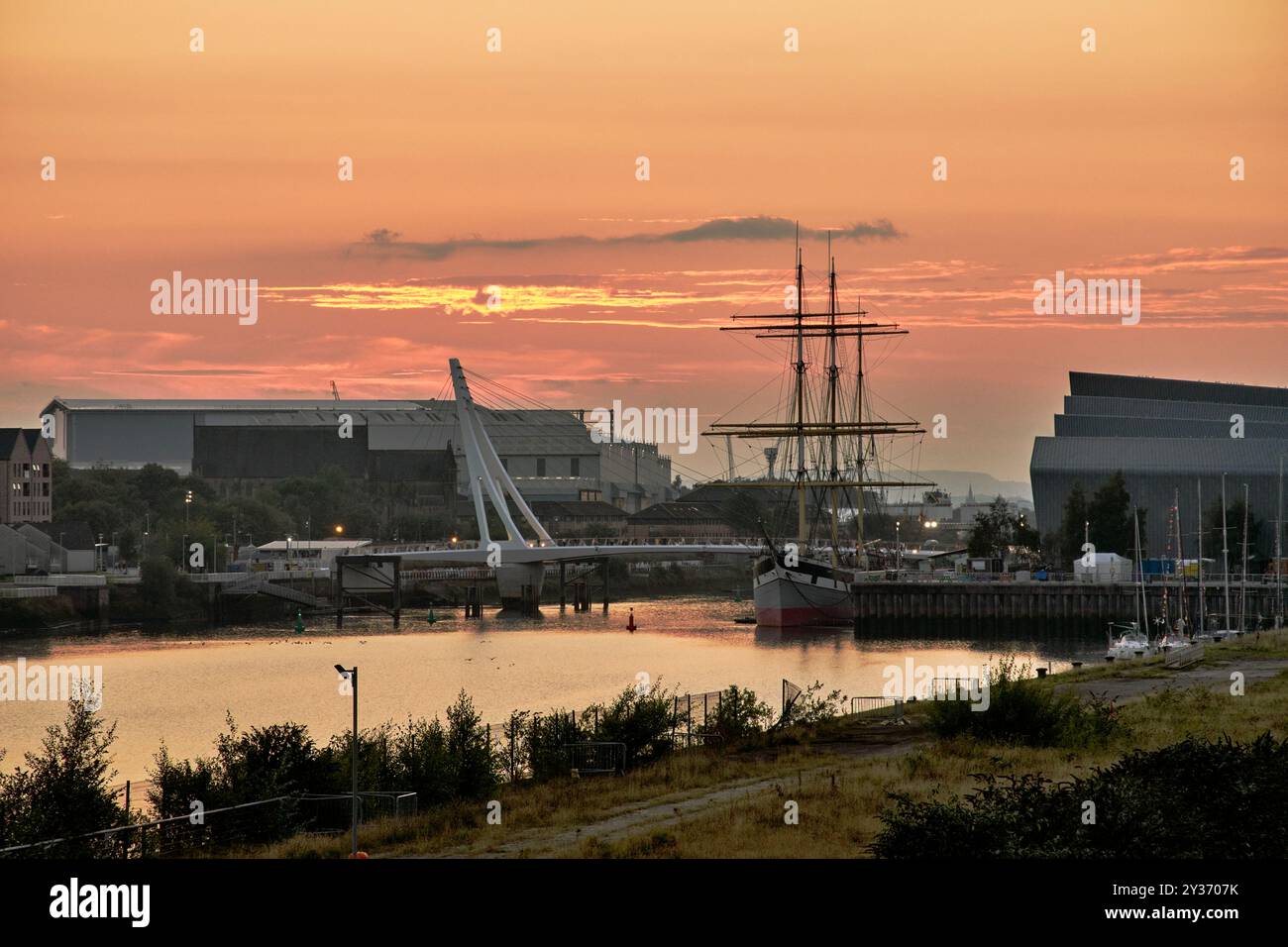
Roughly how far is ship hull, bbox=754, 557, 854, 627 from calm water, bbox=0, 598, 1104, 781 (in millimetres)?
3164

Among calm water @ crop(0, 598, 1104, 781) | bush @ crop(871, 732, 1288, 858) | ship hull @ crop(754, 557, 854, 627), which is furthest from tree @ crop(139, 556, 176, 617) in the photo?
bush @ crop(871, 732, 1288, 858)

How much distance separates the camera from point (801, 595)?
110000mm

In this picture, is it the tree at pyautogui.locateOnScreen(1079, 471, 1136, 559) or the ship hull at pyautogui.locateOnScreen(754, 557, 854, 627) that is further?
the tree at pyautogui.locateOnScreen(1079, 471, 1136, 559)

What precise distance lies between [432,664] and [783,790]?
50749 millimetres

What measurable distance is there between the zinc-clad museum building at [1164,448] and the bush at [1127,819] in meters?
111

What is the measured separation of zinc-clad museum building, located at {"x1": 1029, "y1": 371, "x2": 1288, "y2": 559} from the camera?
458ft

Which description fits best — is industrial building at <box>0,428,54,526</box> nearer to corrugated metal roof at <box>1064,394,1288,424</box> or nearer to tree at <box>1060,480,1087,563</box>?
tree at <box>1060,480,1087,563</box>

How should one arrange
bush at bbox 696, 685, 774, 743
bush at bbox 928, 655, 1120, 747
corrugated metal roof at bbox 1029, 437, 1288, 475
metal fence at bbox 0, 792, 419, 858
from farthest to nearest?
corrugated metal roof at bbox 1029, 437, 1288, 475
bush at bbox 696, 685, 774, 743
bush at bbox 928, 655, 1120, 747
metal fence at bbox 0, 792, 419, 858

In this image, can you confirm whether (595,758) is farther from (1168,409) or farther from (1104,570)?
(1168,409)

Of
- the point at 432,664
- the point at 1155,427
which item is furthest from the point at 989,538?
the point at 432,664

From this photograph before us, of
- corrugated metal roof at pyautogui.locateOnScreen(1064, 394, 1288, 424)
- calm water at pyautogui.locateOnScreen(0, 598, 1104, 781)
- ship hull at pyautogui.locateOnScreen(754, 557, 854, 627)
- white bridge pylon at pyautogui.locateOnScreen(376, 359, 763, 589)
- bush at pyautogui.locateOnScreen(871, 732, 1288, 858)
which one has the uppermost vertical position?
corrugated metal roof at pyautogui.locateOnScreen(1064, 394, 1288, 424)

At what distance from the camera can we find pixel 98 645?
272 feet
